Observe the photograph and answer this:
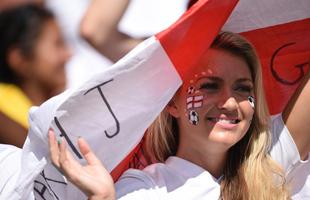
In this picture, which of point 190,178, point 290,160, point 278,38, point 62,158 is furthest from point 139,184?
point 278,38

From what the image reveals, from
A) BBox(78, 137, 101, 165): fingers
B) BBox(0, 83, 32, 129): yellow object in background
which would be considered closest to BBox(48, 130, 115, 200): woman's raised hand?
BBox(78, 137, 101, 165): fingers

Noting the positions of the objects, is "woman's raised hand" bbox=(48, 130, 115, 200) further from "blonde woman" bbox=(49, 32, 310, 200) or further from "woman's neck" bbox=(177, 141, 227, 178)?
"woman's neck" bbox=(177, 141, 227, 178)

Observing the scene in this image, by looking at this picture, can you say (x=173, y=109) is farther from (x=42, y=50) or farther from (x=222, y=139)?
(x=42, y=50)

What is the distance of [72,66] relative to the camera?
2439 millimetres

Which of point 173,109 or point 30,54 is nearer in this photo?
point 173,109

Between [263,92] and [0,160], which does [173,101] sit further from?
[0,160]

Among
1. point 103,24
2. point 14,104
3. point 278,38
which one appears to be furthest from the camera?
point 14,104

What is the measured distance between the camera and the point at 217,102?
180 centimetres

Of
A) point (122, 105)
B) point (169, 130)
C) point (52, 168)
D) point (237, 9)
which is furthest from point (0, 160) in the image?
point (237, 9)

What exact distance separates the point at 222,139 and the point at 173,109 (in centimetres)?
20

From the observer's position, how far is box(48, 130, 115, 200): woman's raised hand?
1518 millimetres

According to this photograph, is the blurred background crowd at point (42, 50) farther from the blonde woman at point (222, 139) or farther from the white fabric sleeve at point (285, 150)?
the white fabric sleeve at point (285, 150)

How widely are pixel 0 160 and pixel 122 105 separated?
0.37m

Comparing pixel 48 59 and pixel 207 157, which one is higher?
pixel 48 59
